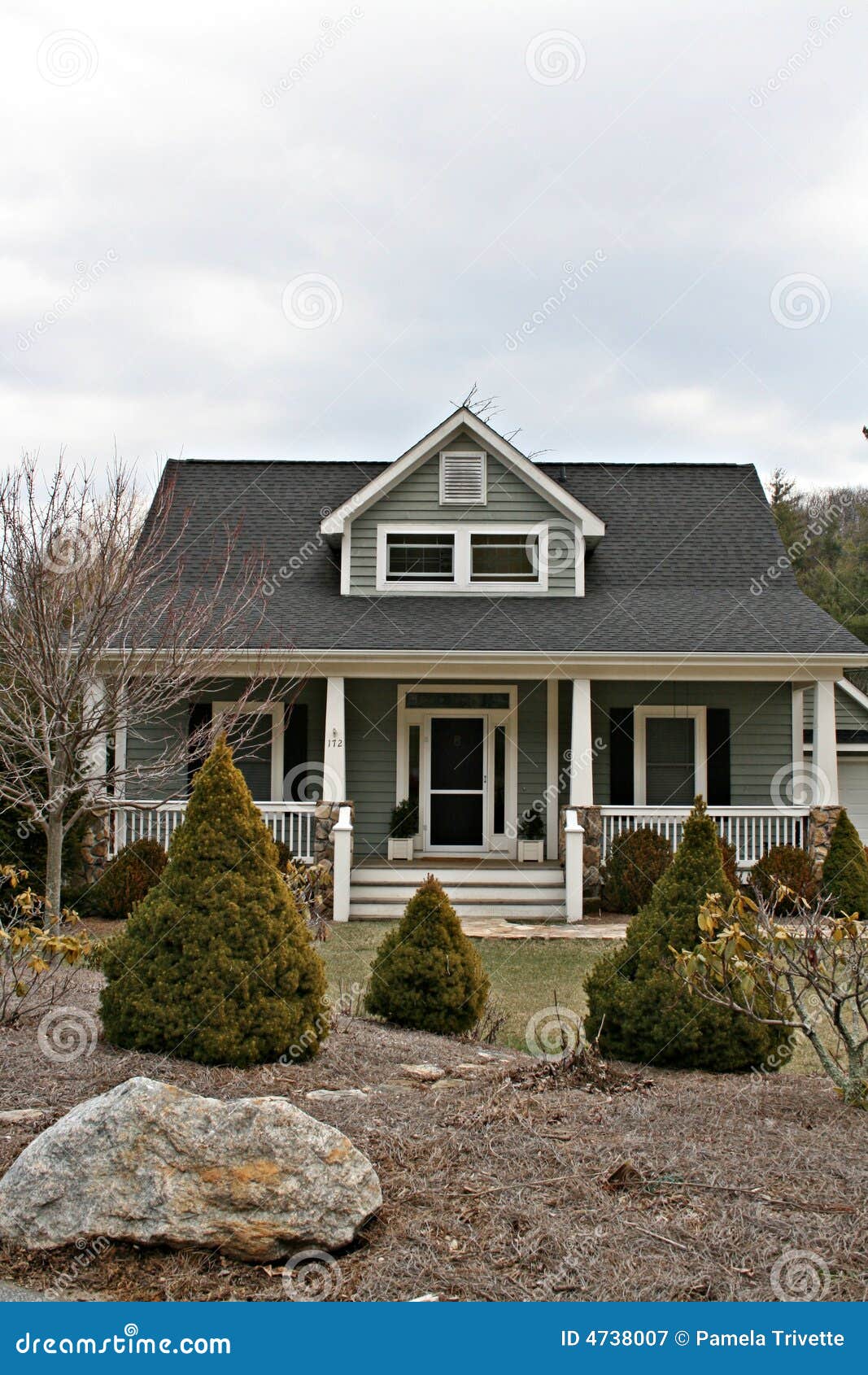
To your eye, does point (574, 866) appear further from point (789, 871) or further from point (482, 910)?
point (789, 871)

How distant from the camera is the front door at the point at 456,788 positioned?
15.6 meters

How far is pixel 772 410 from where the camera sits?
62.1ft

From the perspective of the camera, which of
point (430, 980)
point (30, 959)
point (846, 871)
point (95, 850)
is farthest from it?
point (95, 850)

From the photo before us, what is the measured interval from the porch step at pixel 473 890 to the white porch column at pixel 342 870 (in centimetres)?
19

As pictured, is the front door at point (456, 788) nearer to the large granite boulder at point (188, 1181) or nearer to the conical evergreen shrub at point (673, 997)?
the conical evergreen shrub at point (673, 997)

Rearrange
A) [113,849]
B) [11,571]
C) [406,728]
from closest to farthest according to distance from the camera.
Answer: [11,571] → [113,849] → [406,728]

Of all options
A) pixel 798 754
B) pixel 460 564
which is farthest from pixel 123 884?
pixel 798 754

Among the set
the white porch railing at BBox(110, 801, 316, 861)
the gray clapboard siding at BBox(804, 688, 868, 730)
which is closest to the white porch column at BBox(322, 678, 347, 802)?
the white porch railing at BBox(110, 801, 316, 861)

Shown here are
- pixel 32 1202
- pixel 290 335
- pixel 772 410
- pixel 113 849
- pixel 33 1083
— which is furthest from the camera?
pixel 772 410

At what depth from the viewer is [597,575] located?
16781mm

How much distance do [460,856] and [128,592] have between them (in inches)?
283

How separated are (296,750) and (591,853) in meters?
4.43

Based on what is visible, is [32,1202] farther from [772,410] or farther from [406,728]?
[772,410]

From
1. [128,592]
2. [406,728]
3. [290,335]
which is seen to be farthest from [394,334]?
[128,592]
